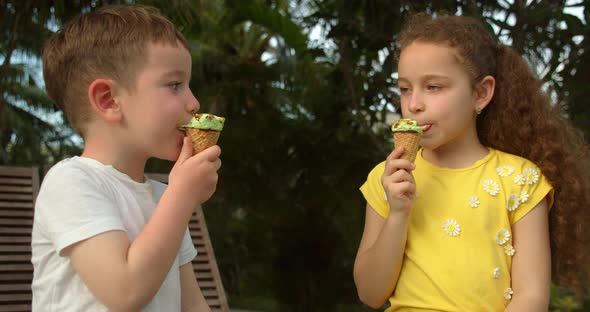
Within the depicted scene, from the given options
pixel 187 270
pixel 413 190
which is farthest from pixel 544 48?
pixel 187 270

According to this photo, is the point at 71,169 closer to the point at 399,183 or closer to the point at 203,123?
the point at 203,123

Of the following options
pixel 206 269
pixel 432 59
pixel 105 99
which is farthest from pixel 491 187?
pixel 206 269

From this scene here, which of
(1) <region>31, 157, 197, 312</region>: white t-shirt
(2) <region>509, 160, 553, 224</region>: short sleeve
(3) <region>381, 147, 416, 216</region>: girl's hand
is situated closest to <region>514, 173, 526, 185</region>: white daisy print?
(2) <region>509, 160, 553, 224</region>: short sleeve

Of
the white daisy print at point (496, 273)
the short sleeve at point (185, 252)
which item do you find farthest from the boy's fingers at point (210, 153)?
the white daisy print at point (496, 273)

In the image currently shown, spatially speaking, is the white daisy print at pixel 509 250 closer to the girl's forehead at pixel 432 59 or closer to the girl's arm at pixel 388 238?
the girl's arm at pixel 388 238

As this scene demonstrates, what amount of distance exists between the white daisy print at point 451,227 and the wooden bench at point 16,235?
164 cm

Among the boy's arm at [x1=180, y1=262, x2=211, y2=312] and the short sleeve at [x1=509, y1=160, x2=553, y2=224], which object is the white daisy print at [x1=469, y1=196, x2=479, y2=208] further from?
the boy's arm at [x1=180, y1=262, x2=211, y2=312]

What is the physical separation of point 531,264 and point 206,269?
1.65m

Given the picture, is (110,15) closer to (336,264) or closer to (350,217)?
(350,217)

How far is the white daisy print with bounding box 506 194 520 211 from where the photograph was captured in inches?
85.4

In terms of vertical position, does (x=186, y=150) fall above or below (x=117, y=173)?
above

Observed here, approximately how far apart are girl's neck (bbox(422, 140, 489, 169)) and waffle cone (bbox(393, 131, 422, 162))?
0.25 meters

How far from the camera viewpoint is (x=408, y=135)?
204 centimetres

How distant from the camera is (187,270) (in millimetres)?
2045
